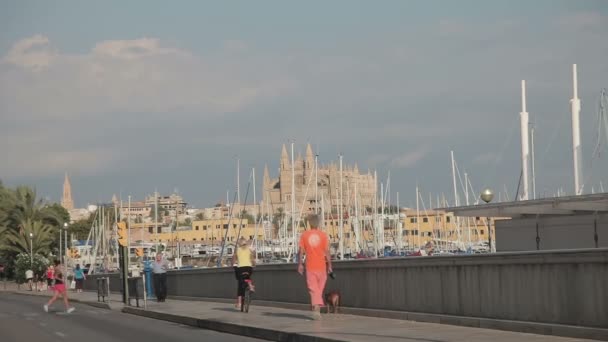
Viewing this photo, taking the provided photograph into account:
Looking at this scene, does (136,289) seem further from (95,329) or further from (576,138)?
(576,138)

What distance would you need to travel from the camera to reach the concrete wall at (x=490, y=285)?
46.2 feet

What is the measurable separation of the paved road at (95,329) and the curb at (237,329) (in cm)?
25

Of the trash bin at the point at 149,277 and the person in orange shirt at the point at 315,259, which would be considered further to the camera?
the trash bin at the point at 149,277

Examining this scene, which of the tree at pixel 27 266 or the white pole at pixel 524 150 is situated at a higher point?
the white pole at pixel 524 150

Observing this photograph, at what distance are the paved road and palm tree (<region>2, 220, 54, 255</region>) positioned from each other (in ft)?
187

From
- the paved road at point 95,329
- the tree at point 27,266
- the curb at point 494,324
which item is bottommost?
the tree at point 27,266

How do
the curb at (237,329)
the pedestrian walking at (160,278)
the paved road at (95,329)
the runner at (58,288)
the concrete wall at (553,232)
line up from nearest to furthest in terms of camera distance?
the curb at (237,329) < the paved road at (95,329) < the concrete wall at (553,232) < the runner at (58,288) < the pedestrian walking at (160,278)

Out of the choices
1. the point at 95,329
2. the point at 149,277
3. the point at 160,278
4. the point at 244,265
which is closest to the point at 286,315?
the point at 244,265

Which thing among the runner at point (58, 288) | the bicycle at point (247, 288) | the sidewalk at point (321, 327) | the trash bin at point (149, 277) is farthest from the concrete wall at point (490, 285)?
the trash bin at point (149, 277)

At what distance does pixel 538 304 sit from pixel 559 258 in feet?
3.15

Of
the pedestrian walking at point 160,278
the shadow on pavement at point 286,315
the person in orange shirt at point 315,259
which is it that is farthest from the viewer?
the pedestrian walking at point 160,278

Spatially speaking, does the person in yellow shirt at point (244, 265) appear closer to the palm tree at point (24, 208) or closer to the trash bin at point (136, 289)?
the trash bin at point (136, 289)

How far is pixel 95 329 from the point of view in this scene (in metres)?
24.2

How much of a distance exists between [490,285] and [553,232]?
14.7 meters
